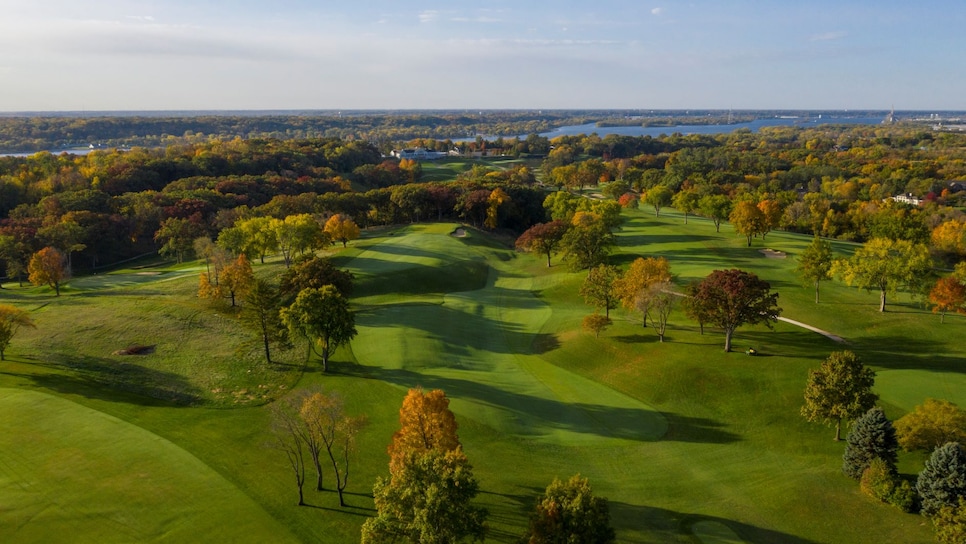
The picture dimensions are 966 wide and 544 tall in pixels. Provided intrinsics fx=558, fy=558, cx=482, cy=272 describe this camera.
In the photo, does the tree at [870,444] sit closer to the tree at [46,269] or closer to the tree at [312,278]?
the tree at [312,278]

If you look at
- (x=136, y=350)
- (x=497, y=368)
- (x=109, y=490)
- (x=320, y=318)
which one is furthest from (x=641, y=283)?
(x=136, y=350)

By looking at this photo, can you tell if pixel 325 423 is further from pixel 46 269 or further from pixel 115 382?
pixel 46 269

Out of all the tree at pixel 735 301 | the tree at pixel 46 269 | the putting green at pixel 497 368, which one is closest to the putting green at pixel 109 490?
the putting green at pixel 497 368

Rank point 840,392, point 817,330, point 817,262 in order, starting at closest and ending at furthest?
point 840,392, point 817,330, point 817,262

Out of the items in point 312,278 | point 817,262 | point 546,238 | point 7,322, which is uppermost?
point 817,262

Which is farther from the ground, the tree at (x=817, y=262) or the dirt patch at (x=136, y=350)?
the tree at (x=817, y=262)

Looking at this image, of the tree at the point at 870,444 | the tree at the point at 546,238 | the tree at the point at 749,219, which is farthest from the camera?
the tree at the point at 546,238

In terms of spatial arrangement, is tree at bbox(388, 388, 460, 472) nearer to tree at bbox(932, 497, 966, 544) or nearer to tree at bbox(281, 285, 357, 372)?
tree at bbox(281, 285, 357, 372)
